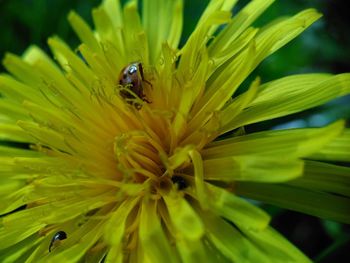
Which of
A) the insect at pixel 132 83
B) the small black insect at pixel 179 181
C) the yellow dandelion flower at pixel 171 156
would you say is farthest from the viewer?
the insect at pixel 132 83

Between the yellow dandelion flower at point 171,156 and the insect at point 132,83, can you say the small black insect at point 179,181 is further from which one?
the insect at point 132,83

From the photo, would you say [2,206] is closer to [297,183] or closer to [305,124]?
[297,183]

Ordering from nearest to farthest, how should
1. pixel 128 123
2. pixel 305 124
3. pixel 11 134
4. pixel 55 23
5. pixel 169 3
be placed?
pixel 128 123, pixel 11 134, pixel 169 3, pixel 305 124, pixel 55 23

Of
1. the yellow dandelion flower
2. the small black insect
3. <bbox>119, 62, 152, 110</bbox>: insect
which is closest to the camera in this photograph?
the yellow dandelion flower

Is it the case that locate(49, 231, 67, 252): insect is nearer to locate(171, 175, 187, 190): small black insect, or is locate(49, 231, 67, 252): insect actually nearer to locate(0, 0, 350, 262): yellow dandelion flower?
locate(0, 0, 350, 262): yellow dandelion flower

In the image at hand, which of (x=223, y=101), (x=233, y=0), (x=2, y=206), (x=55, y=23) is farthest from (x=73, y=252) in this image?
(x=55, y=23)

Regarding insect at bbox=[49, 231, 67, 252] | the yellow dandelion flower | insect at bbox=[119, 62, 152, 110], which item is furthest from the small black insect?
insect at bbox=[49, 231, 67, 252]

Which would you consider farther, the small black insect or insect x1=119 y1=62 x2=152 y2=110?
insect x1=119 y1=62 x2=152 y2=110

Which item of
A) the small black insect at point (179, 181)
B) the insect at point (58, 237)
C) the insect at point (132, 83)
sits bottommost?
the small black insect at point (179, 181)

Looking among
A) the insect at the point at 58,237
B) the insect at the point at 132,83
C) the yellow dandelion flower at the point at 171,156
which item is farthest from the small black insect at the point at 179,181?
the insect at the point at 58,237
